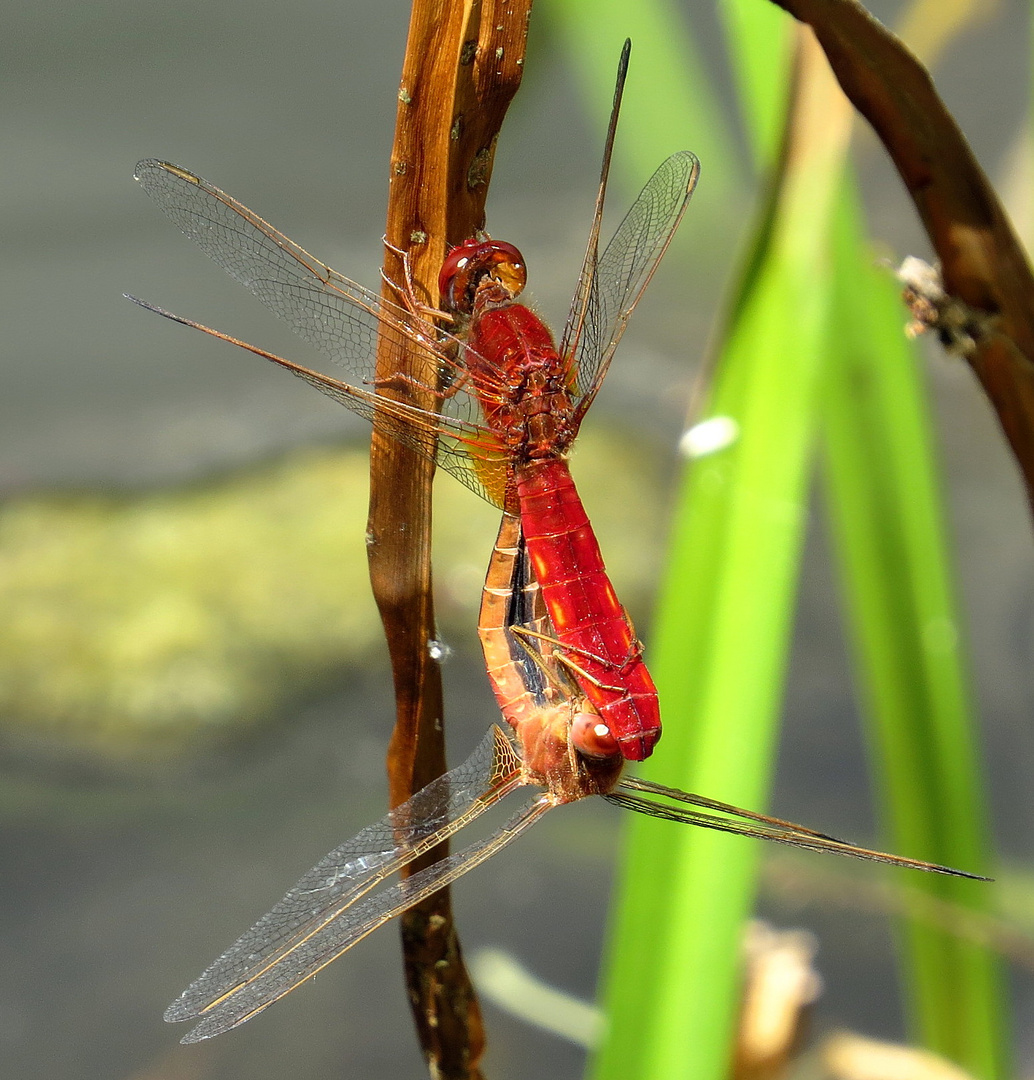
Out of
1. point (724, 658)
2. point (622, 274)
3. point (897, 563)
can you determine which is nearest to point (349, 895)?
point (724, 658)

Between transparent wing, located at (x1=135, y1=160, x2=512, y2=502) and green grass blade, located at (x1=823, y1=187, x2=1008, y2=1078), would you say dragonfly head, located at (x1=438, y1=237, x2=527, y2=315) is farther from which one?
green grass blade, located at (x1=823, y1=187, x2=1008, y2=1078)

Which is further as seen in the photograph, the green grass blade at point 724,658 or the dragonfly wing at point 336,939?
the green grass blade at point 724,658

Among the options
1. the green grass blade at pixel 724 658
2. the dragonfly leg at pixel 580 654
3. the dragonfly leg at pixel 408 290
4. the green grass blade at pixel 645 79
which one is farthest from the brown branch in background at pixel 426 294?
the green grass blade at pixel 645 79

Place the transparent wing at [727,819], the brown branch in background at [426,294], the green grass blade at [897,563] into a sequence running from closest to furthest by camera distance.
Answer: the brown branch in background at [426,294] → the transparent wing at [727,819] → the green grass blade at [897,563]

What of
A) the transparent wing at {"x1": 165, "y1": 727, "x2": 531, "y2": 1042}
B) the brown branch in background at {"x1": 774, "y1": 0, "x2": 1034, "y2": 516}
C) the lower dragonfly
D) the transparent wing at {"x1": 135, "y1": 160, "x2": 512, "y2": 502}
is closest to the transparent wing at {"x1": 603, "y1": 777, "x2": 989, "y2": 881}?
the lower dragonfly

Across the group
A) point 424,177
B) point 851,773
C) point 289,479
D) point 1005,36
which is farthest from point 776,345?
point 1005,36

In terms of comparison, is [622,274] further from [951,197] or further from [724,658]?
[724,658]

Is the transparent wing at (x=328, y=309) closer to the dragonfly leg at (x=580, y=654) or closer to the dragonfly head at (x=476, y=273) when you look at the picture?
the dragonfly head at (x=476, y=273)
